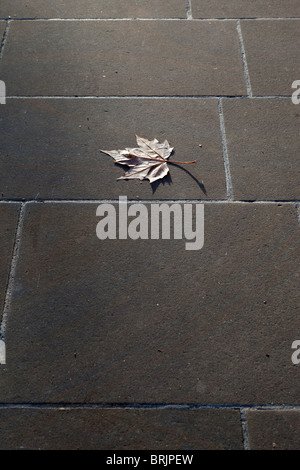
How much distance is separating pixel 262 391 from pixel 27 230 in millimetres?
1722

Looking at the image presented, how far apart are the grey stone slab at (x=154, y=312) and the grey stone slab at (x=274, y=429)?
0.22ft

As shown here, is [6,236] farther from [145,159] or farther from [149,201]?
[145,159]

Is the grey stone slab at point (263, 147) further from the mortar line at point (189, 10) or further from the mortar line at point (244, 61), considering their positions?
the mortar line at point (189, 10)

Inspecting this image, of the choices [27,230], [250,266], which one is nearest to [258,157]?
[250,266]

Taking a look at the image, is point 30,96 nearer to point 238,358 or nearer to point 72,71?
point 72,71

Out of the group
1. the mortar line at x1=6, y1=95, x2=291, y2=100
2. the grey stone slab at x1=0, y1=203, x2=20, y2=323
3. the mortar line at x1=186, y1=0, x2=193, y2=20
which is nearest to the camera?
the grey stone slab at x1=0, y1=203, x2=20, y2=323

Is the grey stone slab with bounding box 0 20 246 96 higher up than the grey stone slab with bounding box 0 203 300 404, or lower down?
higher up

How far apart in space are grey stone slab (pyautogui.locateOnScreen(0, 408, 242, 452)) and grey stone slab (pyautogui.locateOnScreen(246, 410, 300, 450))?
8 centimetres

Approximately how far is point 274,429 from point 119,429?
2.57ft

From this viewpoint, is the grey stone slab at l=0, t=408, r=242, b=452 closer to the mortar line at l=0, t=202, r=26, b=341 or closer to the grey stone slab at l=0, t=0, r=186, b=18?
the mortar line at l=0, t=202, r=26, b=341

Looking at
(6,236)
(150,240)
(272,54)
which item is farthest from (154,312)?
(272,54)

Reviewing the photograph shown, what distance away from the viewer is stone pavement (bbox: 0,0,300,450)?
7.55 feet

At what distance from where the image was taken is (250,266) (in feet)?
8.96

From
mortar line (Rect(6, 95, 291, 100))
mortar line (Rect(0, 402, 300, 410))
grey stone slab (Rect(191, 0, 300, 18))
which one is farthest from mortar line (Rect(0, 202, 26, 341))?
grey stone slab (Rect(191, 0, 300, 18))
